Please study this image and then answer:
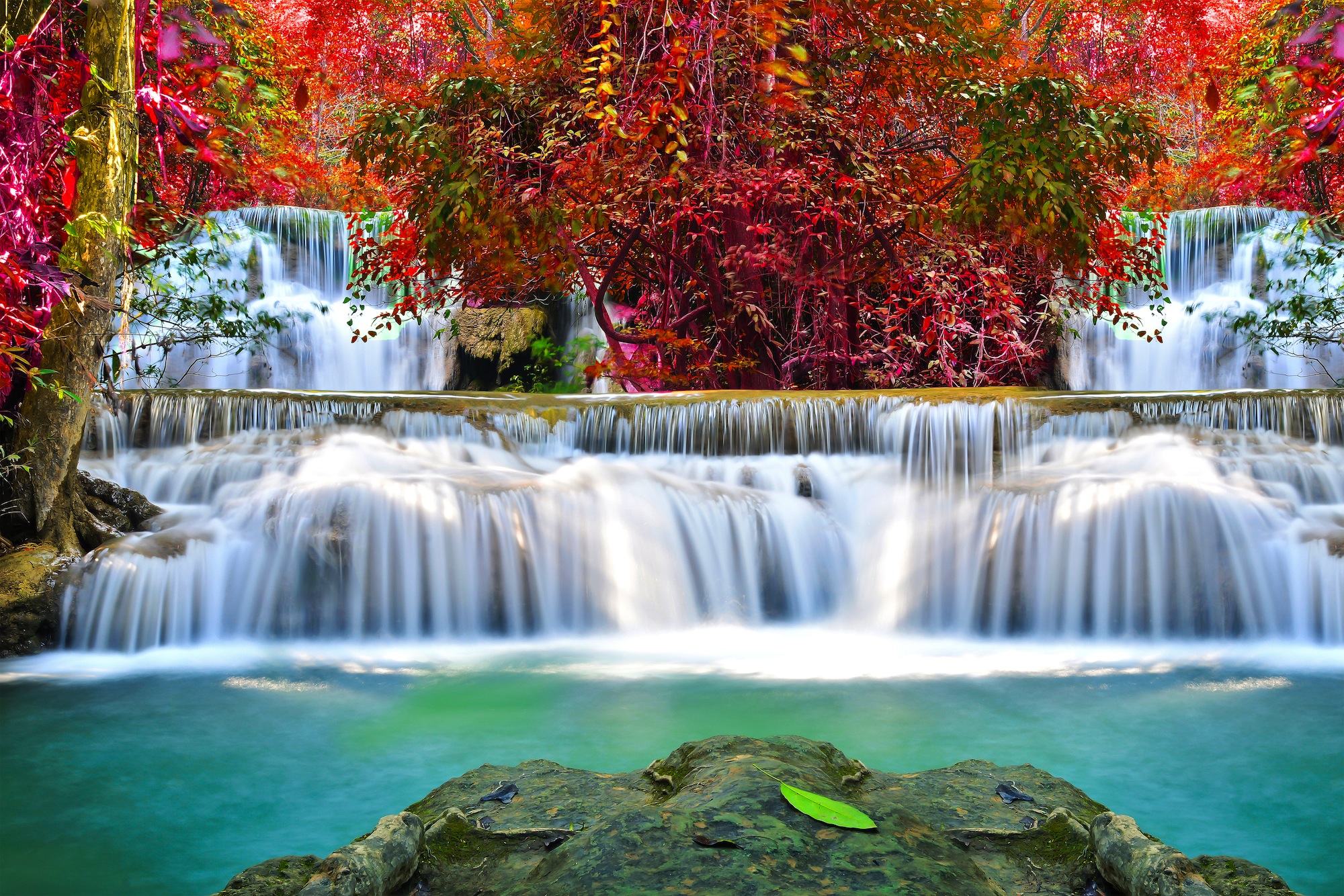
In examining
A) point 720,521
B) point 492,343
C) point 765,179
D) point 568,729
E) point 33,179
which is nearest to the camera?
point 568,729

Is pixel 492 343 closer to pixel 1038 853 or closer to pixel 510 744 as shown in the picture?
pixel 510 744

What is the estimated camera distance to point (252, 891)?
50.8 inches

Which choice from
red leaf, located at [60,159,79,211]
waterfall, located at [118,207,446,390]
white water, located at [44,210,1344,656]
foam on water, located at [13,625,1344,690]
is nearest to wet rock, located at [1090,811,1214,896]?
foam on water, located at [13,625,1344,690]

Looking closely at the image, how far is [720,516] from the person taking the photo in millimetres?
5918

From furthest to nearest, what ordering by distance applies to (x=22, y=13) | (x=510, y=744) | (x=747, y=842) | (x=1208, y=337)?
(x=1208, y=337)
(x=22, y=13)
(x=510, y=744)
(x=747, y=842)

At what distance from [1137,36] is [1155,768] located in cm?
1893

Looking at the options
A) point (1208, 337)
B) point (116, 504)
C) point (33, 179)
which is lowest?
point (116, 504)

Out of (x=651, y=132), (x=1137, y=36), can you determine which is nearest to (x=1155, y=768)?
(x=651, y=132)

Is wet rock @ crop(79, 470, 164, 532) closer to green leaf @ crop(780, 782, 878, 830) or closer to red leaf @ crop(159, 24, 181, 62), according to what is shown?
red leaf @ crop(159, 24, 181, 62)

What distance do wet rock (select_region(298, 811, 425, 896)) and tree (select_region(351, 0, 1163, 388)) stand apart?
5722 millimetres

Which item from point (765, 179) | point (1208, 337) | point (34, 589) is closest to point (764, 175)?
point (765, 179)

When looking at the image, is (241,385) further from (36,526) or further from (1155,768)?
(1155,768)

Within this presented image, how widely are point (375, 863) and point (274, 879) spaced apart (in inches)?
5.4

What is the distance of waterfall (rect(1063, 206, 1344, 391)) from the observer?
11914mm
